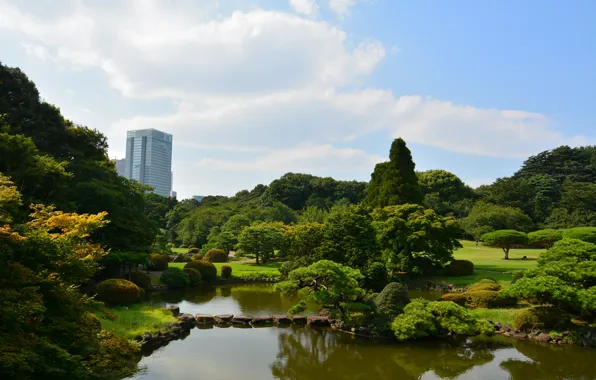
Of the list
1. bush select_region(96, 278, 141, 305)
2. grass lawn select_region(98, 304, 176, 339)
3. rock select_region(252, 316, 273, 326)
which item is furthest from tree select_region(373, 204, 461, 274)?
bush select_region(96, 278, 141, 305)

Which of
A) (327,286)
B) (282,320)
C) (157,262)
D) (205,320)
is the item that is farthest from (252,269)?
(327,286)

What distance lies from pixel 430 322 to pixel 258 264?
76.5 ft

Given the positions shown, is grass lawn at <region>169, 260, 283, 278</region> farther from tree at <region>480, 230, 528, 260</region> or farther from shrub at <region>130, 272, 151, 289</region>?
tree at <region>480, 230, 528, 260</region>

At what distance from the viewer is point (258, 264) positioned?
35219 mm

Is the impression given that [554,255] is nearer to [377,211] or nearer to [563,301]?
[563,301]

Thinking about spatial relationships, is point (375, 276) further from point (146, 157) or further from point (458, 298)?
point (146, 157)

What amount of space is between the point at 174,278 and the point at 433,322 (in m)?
16.7

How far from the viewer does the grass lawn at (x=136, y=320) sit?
13.2 metres

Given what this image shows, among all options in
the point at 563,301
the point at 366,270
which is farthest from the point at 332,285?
the point at 563,301

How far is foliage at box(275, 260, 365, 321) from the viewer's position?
14.4 metres

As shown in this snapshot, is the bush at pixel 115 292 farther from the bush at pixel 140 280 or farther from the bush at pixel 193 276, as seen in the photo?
the bush at pixel 193 276

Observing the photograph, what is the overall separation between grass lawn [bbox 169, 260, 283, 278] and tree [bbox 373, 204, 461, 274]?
9.24 meters

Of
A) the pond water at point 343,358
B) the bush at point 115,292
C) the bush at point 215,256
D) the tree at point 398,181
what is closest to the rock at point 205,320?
the pond water at point 343,358

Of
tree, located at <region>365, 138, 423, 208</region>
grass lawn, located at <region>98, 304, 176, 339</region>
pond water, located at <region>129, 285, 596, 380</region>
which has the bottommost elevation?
pond water, located at <region>129, 285, 596, 380</region>
